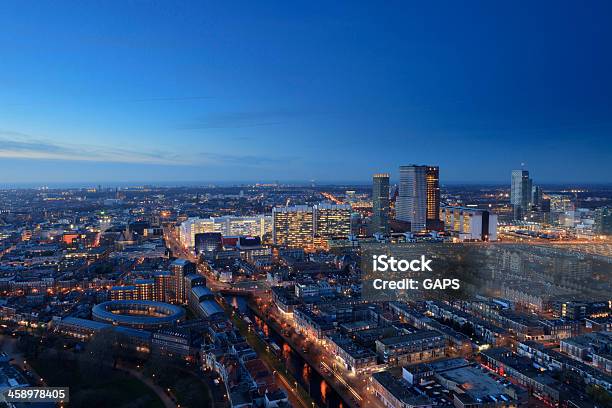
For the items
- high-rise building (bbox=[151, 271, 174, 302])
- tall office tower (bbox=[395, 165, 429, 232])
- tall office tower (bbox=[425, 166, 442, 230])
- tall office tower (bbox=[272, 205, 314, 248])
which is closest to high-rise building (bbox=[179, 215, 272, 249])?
tall office tower (bbox=[272, 205, 314, 248])

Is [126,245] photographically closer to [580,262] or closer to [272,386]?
[272,386]

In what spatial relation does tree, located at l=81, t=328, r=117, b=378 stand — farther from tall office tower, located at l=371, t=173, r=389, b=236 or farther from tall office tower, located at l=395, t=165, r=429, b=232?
tall office tower, located at l=395, t=165, r=429, b=232

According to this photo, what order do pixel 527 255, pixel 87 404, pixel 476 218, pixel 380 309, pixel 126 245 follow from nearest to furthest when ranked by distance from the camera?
pixel 87 404 → pixel 380 309 → pixel 527 255 → pixel 126 245 → pixel 476 218

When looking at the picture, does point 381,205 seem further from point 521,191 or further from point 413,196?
point 521,191

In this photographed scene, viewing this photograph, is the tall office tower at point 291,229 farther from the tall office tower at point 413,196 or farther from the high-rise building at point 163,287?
the high-rise building at point 163,287

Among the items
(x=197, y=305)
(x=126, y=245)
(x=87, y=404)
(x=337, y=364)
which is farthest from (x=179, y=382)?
(x=126, y=245)

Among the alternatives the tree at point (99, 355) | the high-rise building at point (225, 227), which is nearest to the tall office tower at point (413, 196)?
the high-rise building at point (225, 227)
